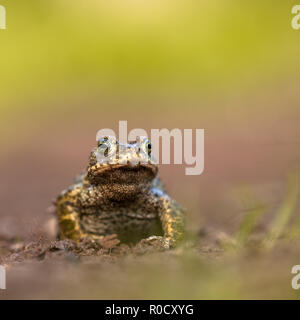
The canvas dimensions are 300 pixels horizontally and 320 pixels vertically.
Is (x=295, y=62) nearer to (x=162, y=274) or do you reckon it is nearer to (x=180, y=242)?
(x=180, y=242)

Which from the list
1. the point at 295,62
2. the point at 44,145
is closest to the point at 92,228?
the point at 44,145

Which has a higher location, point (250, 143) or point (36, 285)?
point (250, 143)
